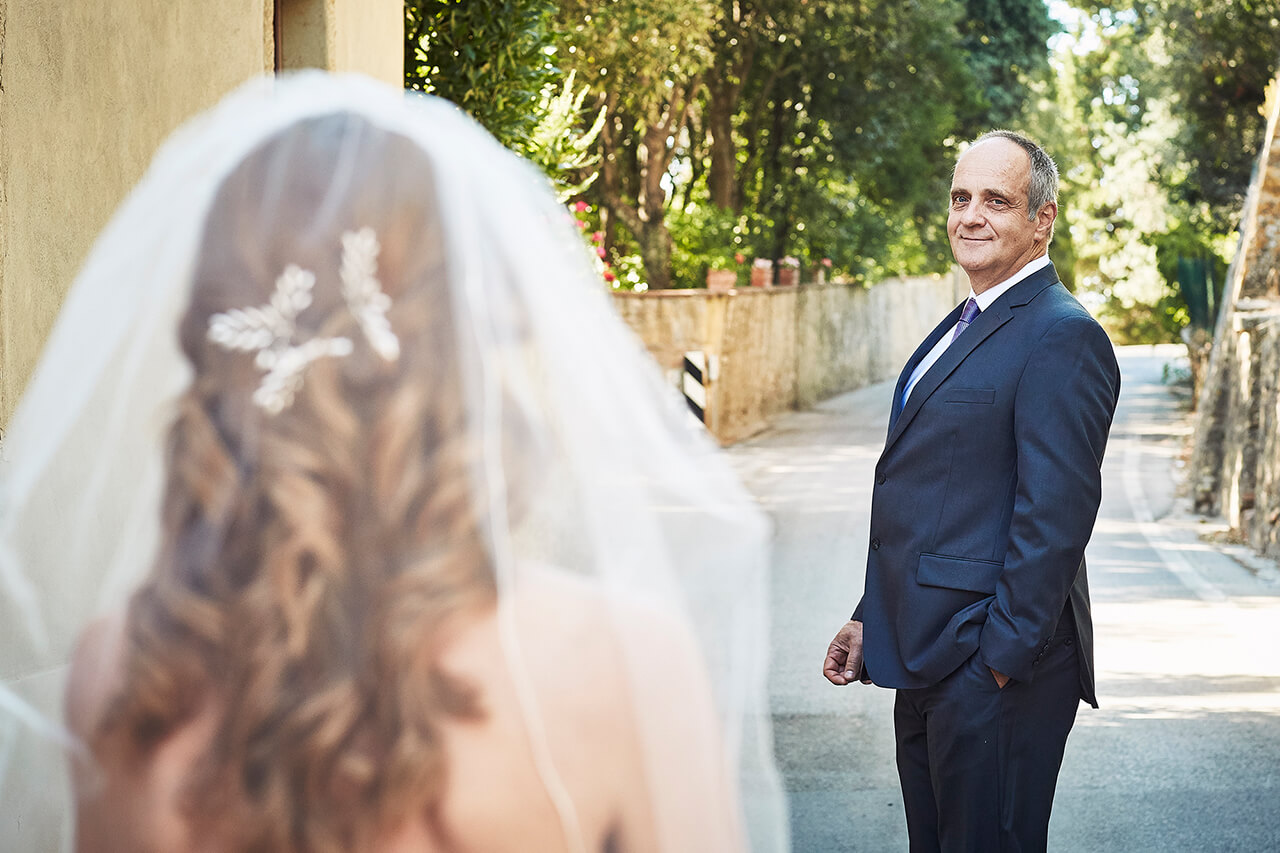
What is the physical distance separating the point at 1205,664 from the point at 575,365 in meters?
6.79

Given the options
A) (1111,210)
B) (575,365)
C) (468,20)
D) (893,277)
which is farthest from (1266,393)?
(1111,210)

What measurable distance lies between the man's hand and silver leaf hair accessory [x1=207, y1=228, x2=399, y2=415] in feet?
7.14

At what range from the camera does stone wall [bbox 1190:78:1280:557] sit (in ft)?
37.1

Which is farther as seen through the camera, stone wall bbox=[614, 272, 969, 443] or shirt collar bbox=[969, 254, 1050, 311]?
stone wall bbox=[614, 272, 969, 443]

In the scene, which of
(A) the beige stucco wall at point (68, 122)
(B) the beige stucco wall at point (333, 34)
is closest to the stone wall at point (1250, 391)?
(B) the beige stucco wall at point (333, 34)

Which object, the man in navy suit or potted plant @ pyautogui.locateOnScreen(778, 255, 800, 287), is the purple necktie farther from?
potted plant @ pyautogui.locateOnScreen(778, 255, 800, 287)

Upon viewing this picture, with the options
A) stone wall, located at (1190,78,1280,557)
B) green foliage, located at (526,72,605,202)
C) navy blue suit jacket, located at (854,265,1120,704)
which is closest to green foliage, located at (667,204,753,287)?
stone wall, located at (1190,78,1280,557)

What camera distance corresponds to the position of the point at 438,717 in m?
1.46

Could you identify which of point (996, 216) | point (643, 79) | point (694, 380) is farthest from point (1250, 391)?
point (996, 216)

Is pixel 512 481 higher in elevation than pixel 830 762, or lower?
higher

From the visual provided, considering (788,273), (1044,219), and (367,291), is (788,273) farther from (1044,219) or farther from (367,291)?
(367,291)

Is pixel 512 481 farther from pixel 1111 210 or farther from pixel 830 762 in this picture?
pixel 1111 210

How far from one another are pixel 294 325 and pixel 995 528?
197cm

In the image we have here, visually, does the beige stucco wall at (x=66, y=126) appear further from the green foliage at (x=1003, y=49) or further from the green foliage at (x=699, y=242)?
the green foliage at (x=1003, y=49)
